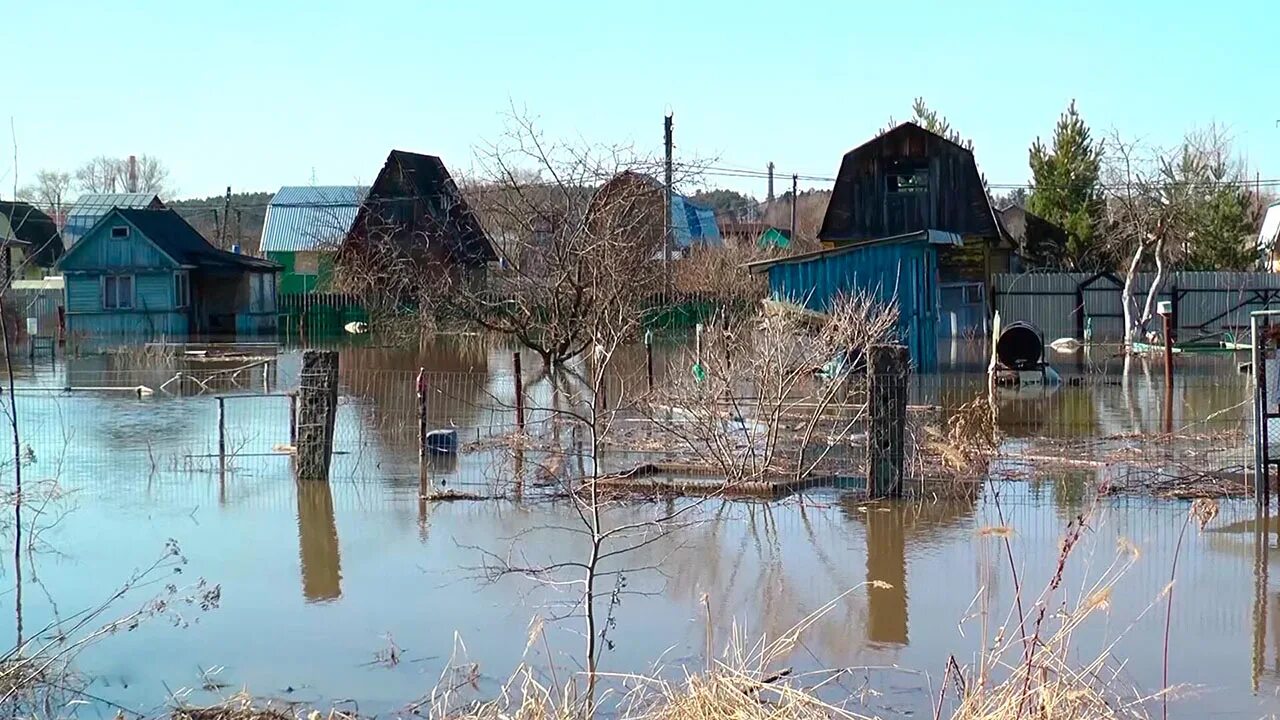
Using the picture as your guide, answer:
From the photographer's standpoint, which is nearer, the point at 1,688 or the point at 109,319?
the point at 1,688

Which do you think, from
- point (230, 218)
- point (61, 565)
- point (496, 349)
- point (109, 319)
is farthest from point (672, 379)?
point (230, 218)

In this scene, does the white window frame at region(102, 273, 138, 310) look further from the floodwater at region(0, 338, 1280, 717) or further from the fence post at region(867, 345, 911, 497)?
the fence post at region(867, 345, 911, 497)

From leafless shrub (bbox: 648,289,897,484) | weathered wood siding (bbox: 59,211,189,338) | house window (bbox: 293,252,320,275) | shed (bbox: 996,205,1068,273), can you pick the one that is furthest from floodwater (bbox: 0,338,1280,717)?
house window (bbox: 293,252,320,275)

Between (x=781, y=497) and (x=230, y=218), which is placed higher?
(x=230, y=218)

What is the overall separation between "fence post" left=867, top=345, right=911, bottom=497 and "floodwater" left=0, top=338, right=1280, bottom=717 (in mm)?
344

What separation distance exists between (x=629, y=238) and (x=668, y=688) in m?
21.6

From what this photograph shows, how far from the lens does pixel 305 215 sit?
2451 inches

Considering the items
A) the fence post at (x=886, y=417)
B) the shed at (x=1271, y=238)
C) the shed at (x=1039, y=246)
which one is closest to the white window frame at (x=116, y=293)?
the shed at (x=1039, y=246)

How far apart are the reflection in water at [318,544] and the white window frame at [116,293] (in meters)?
33.5

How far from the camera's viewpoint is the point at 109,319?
147 ft

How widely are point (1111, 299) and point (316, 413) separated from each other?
30922mm

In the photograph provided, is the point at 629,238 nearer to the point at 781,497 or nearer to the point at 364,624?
the point at 781,497

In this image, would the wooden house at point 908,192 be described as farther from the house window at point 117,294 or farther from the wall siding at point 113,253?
the house window at point 117,294

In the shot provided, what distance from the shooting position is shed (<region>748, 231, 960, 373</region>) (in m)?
26.9
